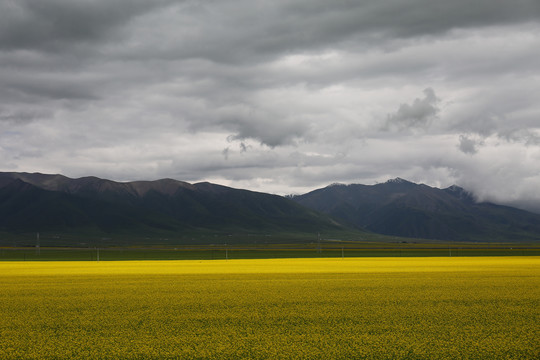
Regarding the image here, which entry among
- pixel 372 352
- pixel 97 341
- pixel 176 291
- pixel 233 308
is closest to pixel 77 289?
pixel 176 291

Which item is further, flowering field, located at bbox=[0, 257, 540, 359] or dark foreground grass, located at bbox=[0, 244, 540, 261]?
dark foreground grass, located at bbox=[0, 244, 540, 261]

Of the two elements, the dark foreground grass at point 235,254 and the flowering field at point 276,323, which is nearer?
the flowering field at point 276,323

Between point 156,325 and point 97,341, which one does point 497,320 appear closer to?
point 156,325

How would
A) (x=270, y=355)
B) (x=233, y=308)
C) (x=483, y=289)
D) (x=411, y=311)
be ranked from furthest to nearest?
1. (x=483, y=289)
2. (x=233, y=308)
3. (x=411, y=311)
4. (x=270, y=355)

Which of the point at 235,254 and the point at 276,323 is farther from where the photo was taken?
the point at 235,254

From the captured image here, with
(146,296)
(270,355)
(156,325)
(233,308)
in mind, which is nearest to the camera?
(270,355)

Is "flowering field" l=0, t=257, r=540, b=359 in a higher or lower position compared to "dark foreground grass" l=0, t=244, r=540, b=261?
higher

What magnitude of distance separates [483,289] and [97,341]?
19.5 meters

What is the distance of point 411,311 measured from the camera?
18.5 metres

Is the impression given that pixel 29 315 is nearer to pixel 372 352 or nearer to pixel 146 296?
pixel 146 296

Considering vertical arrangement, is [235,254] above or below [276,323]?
below

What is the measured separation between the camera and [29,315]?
18.5 metres

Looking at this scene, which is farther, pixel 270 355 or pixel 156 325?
pixel 156 325

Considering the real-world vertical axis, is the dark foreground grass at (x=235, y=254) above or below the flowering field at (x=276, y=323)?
below
